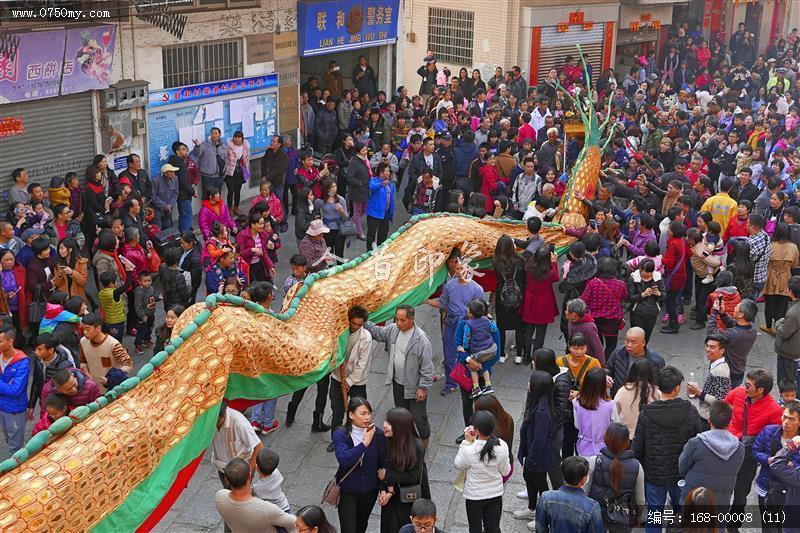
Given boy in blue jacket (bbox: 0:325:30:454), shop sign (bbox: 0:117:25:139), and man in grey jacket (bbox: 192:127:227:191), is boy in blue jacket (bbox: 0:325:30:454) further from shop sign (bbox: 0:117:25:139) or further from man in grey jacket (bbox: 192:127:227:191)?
man in grey jacket (bbox: 192:127:227:191)

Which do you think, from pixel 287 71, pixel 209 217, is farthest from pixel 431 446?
pixel 287 71

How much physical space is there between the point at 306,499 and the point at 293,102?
9596mm

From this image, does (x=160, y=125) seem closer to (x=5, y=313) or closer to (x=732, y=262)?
(x=5, y=313)

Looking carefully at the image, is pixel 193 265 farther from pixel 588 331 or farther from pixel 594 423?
pixel 594 423

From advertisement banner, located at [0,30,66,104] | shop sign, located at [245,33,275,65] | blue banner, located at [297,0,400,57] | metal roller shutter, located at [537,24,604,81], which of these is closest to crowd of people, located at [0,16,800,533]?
blue banner, located at [297,0,400,57]

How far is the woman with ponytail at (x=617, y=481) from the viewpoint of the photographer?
6.21 m

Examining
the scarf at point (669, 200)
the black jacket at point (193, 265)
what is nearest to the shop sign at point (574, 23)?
the scarf at point (669, 200)

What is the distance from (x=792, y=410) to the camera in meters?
6.44

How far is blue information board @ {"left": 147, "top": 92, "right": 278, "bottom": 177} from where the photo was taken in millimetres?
13445

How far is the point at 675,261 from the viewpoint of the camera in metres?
10.7

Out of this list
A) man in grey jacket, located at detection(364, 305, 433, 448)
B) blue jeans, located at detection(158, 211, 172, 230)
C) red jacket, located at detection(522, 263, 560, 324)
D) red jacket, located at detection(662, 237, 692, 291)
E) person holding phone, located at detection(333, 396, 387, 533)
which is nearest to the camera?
person holding phone, located at detection(333, 396, 387, 533)

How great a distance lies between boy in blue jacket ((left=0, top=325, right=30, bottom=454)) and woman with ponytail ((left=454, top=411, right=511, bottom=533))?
332 centimetres

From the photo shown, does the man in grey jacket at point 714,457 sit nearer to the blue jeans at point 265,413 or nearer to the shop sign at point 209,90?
the blue jeans at point 265,413

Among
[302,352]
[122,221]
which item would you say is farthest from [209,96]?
[302,352]
